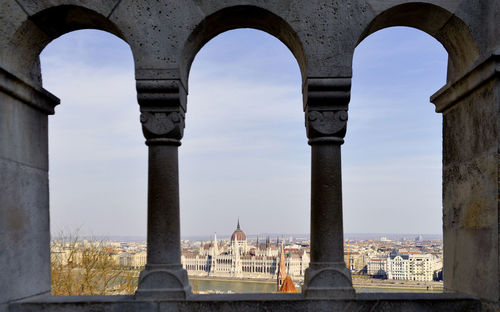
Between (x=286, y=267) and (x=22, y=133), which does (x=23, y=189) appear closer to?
(x=22, y=133)

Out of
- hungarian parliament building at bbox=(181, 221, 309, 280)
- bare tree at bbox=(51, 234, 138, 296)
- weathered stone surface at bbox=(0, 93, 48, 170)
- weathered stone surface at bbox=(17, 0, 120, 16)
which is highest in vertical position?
weathered stone surface at bbox=(17, 0, 120, 16)

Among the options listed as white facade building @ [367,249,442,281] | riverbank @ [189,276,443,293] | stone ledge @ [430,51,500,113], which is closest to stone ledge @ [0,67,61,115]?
stone ledge @ [430,51,500,113]

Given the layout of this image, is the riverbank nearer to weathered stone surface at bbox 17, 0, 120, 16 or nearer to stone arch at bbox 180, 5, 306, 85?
stone arch at bbox 180, 5, 306, 85

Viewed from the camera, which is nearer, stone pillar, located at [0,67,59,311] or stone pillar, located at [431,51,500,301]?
stone pillar, located at [431,51,500,301]

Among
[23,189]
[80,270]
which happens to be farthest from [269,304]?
[80,270]

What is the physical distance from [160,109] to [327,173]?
4.29 feet

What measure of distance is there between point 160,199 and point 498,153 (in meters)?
2.39

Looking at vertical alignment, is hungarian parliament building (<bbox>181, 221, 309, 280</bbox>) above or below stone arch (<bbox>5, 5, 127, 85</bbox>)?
below

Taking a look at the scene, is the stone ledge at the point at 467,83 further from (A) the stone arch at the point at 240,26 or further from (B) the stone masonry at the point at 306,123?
(A) the stone arch at the point at 240,26

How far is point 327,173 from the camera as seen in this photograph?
355 centimetres

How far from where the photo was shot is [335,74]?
3559 mm

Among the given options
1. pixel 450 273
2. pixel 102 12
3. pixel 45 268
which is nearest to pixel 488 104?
pixel 450 273

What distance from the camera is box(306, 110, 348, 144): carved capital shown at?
353 centimetres

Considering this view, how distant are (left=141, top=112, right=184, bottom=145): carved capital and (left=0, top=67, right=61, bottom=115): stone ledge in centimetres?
98
